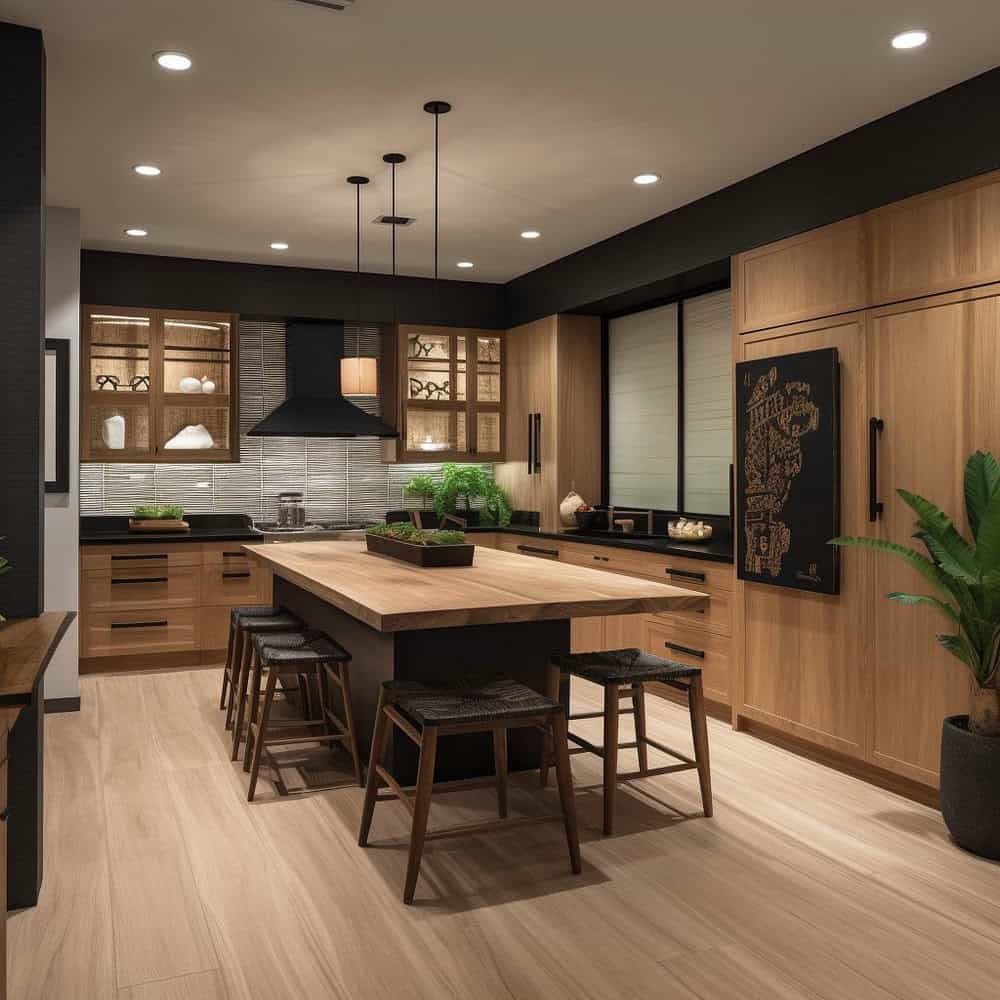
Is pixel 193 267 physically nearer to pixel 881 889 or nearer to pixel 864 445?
pixel 864 445

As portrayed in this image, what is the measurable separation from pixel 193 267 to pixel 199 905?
4.71m

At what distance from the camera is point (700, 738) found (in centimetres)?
349

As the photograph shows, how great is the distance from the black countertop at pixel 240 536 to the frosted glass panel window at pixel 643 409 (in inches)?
22.1

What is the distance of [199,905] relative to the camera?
279cm

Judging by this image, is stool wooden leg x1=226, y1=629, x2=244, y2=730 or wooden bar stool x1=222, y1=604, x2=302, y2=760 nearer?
wooden bar stool x1=222, y1=604, x2=302, y2=760

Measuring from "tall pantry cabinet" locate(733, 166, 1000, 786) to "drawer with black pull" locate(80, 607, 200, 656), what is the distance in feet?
12.0

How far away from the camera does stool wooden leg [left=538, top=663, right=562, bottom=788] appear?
3723 millimetres

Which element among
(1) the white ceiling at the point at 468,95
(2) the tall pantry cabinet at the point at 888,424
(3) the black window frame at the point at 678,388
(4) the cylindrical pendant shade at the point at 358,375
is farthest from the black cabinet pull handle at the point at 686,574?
(1) the white ceiling at the point at 468,95

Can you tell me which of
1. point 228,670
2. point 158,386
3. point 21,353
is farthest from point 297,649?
point 158,386

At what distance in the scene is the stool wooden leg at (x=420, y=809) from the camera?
280cm

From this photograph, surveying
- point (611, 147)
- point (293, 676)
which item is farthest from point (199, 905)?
point (611, 147)

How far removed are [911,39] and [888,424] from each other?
140 cm

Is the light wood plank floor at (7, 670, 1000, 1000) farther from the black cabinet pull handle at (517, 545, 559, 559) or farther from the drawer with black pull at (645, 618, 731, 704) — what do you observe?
the black cabinet pull handle at (517, 545, 559, 559)

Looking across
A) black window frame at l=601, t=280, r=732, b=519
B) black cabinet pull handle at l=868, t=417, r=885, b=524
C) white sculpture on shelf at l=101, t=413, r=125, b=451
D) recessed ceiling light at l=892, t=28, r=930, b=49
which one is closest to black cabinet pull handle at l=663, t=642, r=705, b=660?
black window frame at l=601, t=280, r=732, b=519
